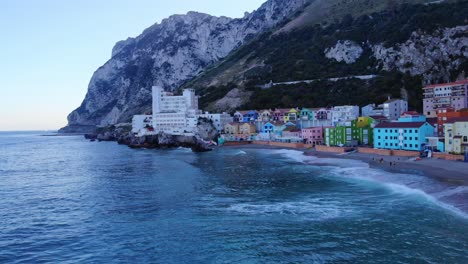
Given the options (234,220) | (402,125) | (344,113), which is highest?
(344,113)

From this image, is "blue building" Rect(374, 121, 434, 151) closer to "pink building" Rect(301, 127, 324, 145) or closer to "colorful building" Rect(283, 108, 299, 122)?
"pink building" Rect(301, 127, 324, 145)

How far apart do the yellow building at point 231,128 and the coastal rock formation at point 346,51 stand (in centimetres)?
4310

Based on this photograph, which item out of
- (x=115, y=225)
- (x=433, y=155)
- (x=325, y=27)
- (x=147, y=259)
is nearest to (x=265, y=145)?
(x=433, y=155)

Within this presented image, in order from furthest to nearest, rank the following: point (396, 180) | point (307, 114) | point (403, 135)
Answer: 1. point (307, 114)
2. point (403, 135)
3. point (396, 180)

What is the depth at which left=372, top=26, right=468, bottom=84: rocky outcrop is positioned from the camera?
305 ft

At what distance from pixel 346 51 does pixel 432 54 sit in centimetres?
2914

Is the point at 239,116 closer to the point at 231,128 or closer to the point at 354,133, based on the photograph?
the point at 231,128

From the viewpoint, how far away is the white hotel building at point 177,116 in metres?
105

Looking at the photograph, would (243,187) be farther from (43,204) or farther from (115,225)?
(43,204)

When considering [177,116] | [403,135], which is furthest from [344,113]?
[177,116]

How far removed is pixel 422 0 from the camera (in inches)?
5207

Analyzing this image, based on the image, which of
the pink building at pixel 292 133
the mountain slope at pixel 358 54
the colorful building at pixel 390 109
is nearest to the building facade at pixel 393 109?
the colorful building at pixel 390 109

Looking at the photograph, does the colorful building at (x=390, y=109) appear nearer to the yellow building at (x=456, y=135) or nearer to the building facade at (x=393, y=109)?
the building facade at (x=393, y=109)

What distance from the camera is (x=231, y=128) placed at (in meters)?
102
